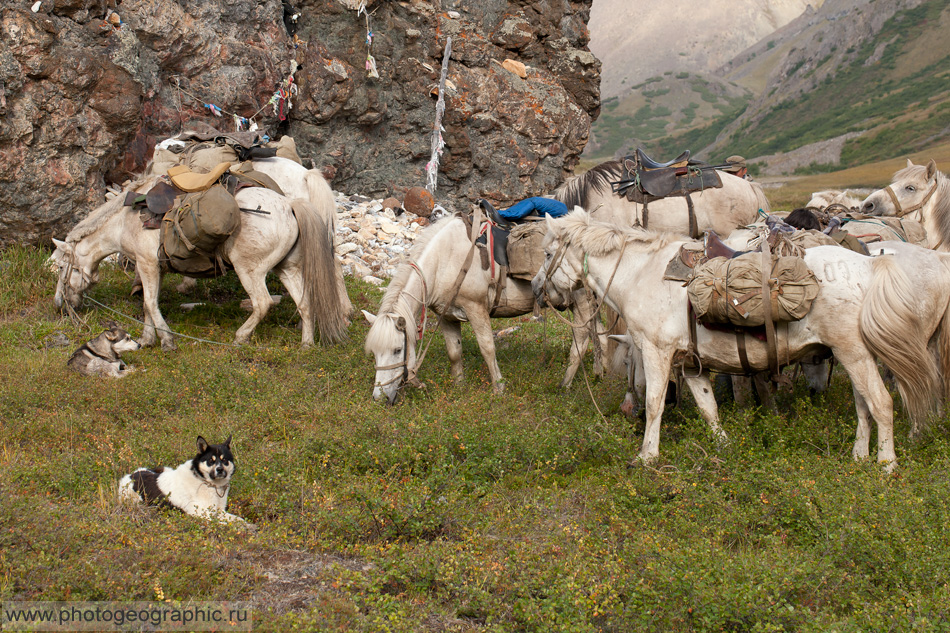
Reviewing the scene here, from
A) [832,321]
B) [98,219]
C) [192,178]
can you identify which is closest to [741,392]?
[832,321]

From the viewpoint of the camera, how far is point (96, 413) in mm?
6336

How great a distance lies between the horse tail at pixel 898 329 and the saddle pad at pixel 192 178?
24.0 feet

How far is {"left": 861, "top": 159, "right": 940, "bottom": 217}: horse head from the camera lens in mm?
8516

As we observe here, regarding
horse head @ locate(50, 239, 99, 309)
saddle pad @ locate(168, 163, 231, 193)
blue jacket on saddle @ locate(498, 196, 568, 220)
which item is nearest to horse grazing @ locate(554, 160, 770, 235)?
blue jacket on saddle @ locate(498, 196, 568, 220)

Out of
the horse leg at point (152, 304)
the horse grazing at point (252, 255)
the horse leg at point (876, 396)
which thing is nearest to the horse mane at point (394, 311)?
A: the horse grazing at point (252, 255)

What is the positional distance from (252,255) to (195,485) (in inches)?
171

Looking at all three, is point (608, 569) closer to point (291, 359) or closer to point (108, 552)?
point (108, 552)

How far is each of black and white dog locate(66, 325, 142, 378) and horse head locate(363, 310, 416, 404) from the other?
10.5 ft

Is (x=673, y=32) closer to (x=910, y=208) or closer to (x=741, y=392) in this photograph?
(x=910, y=208)

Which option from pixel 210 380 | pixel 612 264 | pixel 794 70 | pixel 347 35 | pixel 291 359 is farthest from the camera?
pixel 794 70

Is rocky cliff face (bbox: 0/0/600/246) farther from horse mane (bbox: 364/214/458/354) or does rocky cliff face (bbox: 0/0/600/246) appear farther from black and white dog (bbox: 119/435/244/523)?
black and white dog (bbox: 119/435/244/523)

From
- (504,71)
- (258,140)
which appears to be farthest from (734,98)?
(258,140)

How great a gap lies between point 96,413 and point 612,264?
5164 millimetres

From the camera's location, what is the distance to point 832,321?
4895 millimetres
